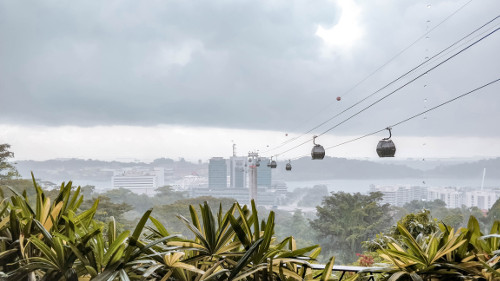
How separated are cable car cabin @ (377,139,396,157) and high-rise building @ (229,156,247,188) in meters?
16.1

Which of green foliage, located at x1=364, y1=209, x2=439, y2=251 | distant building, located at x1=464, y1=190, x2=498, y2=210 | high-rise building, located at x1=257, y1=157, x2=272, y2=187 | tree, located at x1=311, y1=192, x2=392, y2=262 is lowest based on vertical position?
tree, located at x1=311, y1=192, x2=392, y2=262

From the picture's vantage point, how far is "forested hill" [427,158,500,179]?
1820cm

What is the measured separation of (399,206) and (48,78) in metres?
14.8

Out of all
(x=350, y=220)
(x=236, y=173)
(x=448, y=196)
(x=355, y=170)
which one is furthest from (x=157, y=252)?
(x=355, y=170)

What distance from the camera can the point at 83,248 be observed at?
117cm

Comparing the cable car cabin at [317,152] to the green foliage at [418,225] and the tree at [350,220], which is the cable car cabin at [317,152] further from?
the tree at [350,220]

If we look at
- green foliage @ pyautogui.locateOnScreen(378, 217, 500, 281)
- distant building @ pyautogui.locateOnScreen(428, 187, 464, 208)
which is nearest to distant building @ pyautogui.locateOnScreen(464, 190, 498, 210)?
distant building @ pyautogui.locateOnScreen(428, 187, 464, 208)

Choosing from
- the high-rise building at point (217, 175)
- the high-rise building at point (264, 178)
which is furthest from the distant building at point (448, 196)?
the high-rise building at point (217, 175)

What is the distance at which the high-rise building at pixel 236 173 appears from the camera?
68.4 ft

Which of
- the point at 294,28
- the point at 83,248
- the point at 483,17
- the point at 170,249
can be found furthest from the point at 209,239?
the point at 294,28

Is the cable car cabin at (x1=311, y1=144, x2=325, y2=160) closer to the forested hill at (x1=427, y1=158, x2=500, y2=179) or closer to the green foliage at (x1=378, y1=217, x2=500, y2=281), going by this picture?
the green foliage at (x1=378, y1=217, x2=500, y2=281)

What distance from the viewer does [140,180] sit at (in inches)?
703

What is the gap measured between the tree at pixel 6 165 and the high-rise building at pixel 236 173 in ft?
30.5

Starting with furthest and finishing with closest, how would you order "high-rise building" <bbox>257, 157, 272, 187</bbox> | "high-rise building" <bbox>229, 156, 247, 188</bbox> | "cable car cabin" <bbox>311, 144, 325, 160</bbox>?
"high-rise building" <bbox>257, 157, 272, 187</bbox>, "high-rise building" <bbox>229, 156, 247, 188</bbox>, "cable car cabin" <bbox>311, 144, 325, 160</bbox>
